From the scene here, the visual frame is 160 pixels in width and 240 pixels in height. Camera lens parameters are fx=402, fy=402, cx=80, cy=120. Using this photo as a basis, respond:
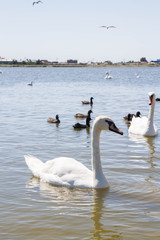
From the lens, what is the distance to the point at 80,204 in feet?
27.6

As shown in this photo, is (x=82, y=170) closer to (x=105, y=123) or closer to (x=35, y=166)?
(x=105, y=123)

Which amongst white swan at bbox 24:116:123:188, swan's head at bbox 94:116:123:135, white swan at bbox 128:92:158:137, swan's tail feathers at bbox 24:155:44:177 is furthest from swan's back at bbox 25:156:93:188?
white swan at bbox 128:92:158:137

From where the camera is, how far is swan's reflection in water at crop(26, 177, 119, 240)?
24.1 feet

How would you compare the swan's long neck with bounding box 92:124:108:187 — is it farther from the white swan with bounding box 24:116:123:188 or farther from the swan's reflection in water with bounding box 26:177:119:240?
the swan's reflection in water with bounding box 26:177:119:240

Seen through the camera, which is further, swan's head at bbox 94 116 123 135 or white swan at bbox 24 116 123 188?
white swan at bbox 24 116 123 188

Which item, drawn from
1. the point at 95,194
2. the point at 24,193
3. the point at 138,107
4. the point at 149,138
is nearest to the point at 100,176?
the point at 95,194

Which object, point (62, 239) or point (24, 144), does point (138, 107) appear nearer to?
point (24, 144)

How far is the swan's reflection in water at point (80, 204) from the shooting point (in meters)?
7.36

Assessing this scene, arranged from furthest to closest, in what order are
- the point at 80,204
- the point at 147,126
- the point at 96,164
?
the point at 147,126 → the point at 96,164 → the point at 80,204

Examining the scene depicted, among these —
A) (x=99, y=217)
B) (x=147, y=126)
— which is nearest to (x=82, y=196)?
(x=99, y=217)

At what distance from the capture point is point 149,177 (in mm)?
10500

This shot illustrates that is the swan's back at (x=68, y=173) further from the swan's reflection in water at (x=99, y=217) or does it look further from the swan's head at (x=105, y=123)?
the swan's head at (x=105, y=123)

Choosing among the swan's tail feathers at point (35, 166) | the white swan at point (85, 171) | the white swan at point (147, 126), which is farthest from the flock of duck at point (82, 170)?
the white swan at point (147, 126)

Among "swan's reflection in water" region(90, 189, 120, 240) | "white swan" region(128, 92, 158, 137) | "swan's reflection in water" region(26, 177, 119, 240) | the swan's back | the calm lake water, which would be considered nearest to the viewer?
"swan's reflection in water" region(90, 189, 120, 240)
